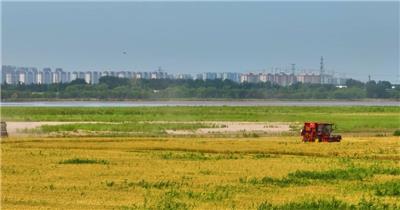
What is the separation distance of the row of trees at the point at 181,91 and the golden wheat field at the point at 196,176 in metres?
120

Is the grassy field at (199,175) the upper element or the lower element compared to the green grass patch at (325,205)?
lower

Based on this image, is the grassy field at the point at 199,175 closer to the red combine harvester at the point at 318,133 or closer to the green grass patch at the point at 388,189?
the green grass patch at the point at 388,189

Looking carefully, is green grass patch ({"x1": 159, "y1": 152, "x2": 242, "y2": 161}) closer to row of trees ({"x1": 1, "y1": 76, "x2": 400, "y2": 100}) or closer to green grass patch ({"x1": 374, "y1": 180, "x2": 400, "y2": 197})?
green grass patch ({"x1": 374, "y1": 180, "x2": 400, "y2": 197})

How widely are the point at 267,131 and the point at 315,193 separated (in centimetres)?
3251

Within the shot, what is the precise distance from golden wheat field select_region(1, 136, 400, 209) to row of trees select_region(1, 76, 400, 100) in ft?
395

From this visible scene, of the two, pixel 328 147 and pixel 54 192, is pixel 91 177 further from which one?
pixel 328 147

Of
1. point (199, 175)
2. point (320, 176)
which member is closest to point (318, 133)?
point (320, 176)

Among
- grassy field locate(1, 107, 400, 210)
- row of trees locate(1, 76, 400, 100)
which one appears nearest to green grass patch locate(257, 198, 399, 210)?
grassy field locate(1, 107, 400, 210)

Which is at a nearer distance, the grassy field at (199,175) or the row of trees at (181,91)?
A: the grassy field at (199,175)

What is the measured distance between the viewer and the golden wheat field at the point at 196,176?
712 inches

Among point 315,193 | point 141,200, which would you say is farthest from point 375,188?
point 141,200

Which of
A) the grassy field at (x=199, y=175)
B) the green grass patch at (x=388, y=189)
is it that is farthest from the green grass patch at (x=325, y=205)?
Result: the green grass patch at (x=388, y=189)

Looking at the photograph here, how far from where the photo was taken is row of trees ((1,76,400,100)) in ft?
527

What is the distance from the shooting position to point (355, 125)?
6000 cm
